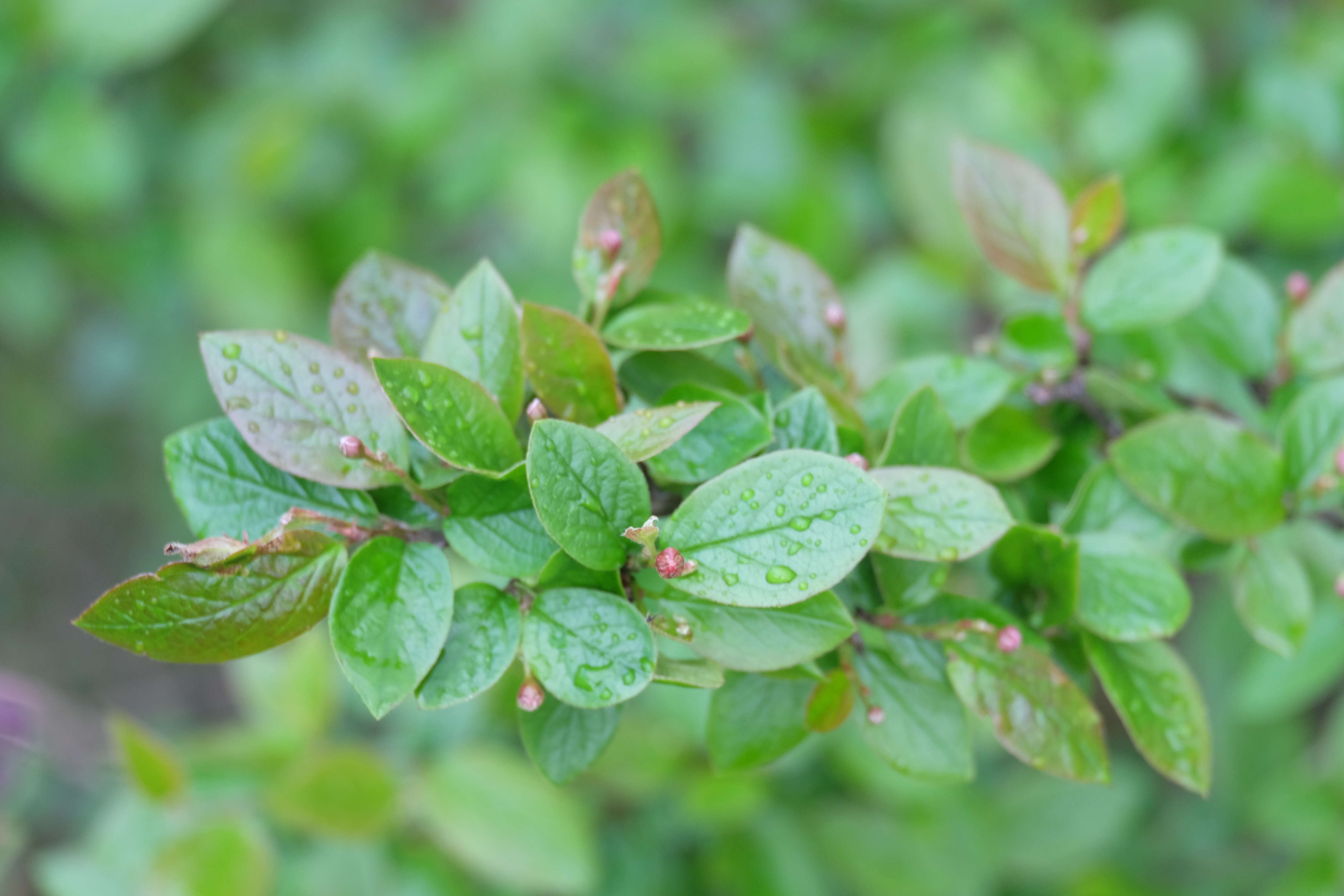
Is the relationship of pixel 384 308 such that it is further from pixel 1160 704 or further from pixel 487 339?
pixel 1160 704

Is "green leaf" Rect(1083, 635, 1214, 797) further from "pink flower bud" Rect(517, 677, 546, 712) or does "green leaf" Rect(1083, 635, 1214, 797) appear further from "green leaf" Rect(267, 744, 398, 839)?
"green leaf" Rect(267, 744, 398, 839)

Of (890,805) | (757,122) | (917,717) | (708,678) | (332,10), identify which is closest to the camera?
(708,678)

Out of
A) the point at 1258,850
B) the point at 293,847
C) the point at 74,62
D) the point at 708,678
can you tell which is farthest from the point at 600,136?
the point at 1258,850

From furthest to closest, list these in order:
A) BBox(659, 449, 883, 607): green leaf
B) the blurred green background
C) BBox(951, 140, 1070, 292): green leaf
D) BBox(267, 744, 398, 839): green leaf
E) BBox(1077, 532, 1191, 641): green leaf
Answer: the blurred green background, BBox(267, 744, 398, 839): green leaf, BBox(951, 140, 1070, 292): green leaf, BBox(1077, 532, 1191, 641): green leaf, BBox(659, 449, 883, 607): green leaf

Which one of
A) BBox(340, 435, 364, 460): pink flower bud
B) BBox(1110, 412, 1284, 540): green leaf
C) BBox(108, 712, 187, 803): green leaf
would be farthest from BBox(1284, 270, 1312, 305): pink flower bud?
BBox(108, 712, 187, 803): green leaf

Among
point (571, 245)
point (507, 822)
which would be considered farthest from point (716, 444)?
point (571, 245)

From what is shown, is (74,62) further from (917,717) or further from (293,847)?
(917,717)
